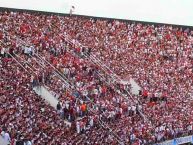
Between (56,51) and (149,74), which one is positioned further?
(149,74)

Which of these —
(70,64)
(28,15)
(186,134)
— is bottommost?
(186,134)

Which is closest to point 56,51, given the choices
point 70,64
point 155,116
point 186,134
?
point 70,64

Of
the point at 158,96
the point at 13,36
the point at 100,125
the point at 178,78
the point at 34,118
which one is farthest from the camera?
the point at 178,78

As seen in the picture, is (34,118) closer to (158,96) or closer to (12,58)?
(12,58)

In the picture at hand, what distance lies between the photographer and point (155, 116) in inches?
1305

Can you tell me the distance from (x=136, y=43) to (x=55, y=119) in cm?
1608

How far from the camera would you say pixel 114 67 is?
36656 millimetres

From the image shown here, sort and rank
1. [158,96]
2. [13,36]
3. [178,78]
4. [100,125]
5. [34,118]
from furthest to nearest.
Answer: [178,78], [158,96], [13,36], [100,125], [34,118]

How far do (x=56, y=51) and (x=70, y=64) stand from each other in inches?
59.0

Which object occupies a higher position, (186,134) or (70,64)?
(70,64)

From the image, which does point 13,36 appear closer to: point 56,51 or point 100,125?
point 56,51

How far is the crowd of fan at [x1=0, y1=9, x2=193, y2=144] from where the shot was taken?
30.3 meters

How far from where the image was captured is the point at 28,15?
1446 inches

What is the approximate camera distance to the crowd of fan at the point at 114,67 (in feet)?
99.3
